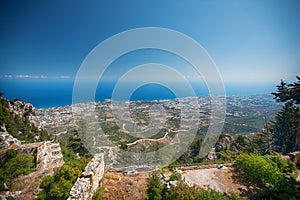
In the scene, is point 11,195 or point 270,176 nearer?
point 270,176

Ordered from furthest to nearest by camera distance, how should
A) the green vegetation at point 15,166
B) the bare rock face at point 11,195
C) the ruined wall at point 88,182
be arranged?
the green vegetation at point 15,166, the bare rock face at point 11,195, the ruined wall at point 88,182

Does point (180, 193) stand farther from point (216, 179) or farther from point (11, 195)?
point (11, 195)

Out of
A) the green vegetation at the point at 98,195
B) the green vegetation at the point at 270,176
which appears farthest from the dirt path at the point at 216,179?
the green vegetation at the point at 98,195

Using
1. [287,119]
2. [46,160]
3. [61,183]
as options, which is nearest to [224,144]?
[287,119]

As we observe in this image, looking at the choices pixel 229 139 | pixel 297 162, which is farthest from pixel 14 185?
pixel 229 139

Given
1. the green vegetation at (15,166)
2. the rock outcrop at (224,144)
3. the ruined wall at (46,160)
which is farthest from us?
the rock outcrop at (224,144)

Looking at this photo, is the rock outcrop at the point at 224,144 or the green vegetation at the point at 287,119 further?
the rock outcrop at the point at 224,144

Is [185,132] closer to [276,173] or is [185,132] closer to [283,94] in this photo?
[283,94]

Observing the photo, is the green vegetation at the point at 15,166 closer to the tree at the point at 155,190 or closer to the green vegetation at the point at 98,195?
the green vegetation at the point at 98,195
